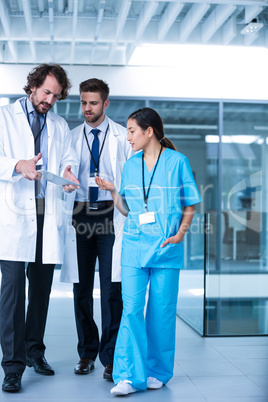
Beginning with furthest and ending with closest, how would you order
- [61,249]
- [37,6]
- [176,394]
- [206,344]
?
[37,6], [206,344], [61,249], [176,394]

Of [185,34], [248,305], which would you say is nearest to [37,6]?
[185,34]

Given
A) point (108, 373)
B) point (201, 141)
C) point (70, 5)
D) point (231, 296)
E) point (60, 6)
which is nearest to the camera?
point (108, 373)

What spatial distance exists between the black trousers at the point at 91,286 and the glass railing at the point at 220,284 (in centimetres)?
126

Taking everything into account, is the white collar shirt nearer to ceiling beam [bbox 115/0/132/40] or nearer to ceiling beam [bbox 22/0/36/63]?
ceiling beam [bbox 115/0/132/40]

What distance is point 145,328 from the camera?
8.47 feet

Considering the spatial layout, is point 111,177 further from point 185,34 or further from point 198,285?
point 185,34

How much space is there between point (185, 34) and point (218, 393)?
4.16m

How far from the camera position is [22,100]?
274 cm

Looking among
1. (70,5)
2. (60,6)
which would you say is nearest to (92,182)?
(70,5)

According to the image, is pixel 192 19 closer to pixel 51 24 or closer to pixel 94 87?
pixel 51 24

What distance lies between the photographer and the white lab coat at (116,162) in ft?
9.05

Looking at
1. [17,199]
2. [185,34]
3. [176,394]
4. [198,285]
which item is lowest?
[176,394]

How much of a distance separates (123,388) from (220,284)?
6.17 ft

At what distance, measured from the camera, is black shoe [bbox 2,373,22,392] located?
97.3 inches
